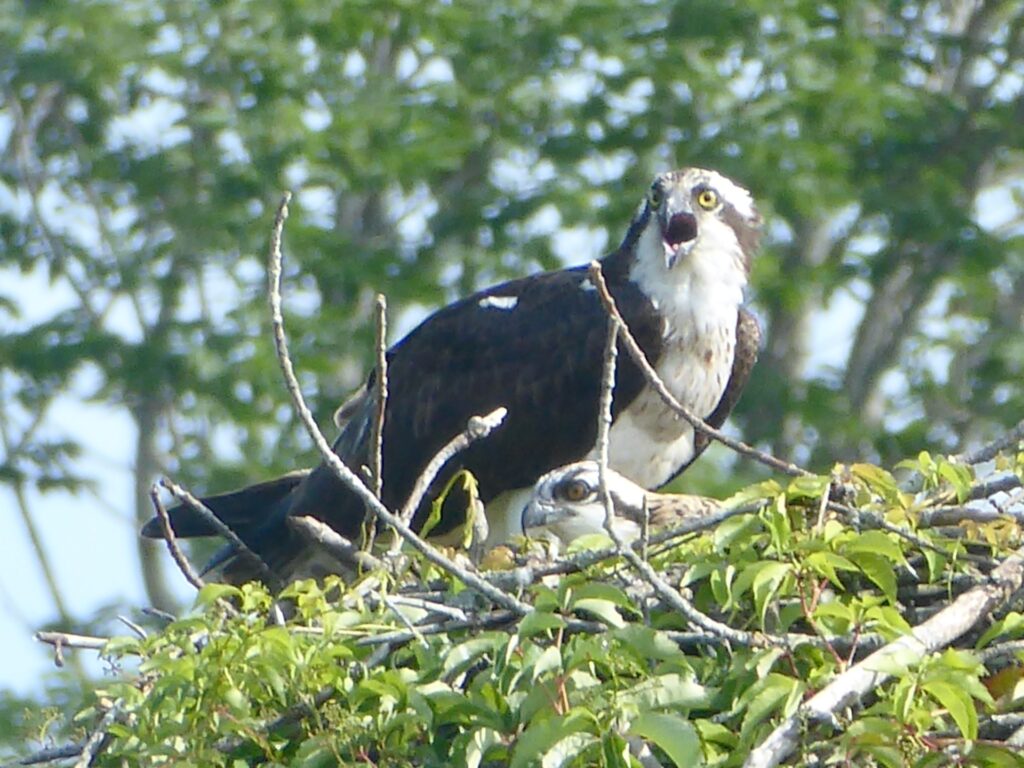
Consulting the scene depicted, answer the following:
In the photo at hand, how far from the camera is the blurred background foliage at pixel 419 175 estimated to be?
47.2 feet

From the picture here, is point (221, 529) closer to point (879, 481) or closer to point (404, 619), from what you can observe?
point (404, 619)

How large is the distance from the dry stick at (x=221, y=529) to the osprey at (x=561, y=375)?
8 cm

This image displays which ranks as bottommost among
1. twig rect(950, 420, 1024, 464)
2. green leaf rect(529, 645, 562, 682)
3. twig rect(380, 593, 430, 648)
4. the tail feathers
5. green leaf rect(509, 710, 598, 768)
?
the tail feathers

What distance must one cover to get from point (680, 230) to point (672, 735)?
339cm

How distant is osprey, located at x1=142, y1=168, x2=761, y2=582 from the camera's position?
7238mm

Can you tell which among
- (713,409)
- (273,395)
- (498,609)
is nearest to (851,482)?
(498,609)

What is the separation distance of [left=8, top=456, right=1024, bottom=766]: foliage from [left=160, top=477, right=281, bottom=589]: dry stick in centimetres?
49

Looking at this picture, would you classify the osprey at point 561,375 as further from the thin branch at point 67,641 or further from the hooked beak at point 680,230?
the thin branch at point 67,641

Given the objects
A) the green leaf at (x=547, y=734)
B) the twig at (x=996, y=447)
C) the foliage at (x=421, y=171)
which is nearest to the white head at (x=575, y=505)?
the twig at (x=996, y=447)

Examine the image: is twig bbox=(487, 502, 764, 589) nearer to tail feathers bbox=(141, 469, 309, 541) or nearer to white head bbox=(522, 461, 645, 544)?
white head bbox=(522, 461, 645, 544)

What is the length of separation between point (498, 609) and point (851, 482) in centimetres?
76

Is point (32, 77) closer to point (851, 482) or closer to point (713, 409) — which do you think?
point (713, 409)

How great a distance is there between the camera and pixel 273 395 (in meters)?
14.2

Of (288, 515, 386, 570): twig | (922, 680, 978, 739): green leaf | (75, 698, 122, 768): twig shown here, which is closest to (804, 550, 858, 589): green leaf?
(922, 680, 978, 739): green leaf
